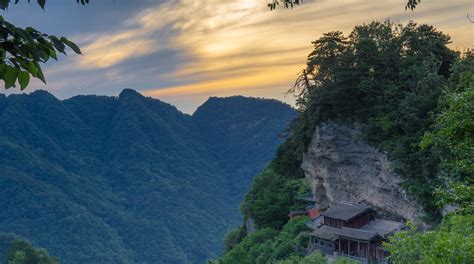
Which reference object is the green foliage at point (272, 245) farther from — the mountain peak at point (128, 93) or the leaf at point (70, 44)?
the mountain peak at point (128, 93)

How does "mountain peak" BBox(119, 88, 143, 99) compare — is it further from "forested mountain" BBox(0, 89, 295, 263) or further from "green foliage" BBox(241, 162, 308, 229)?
"green foliage" BBox(241, 162, 308, 229)

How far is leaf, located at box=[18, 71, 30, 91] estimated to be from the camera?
2.73m

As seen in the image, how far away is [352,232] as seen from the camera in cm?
2838

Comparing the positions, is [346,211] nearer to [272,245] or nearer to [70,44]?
[272,245]

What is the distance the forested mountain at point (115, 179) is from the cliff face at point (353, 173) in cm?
6706

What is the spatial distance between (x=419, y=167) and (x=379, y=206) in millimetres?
5379

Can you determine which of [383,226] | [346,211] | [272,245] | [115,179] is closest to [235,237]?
[272,245]

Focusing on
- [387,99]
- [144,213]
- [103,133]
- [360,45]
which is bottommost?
[144,213]

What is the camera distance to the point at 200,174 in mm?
174375

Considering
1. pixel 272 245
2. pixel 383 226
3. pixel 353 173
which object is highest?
pixel 353 173

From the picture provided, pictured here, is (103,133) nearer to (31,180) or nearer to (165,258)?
(31,180)

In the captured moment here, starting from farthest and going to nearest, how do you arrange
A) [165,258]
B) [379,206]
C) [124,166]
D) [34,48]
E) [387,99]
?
[124,166], [165,258], [379,206], [387,99], [34,48]

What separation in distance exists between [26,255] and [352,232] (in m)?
38.8

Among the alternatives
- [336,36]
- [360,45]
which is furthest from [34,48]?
[336,36]
